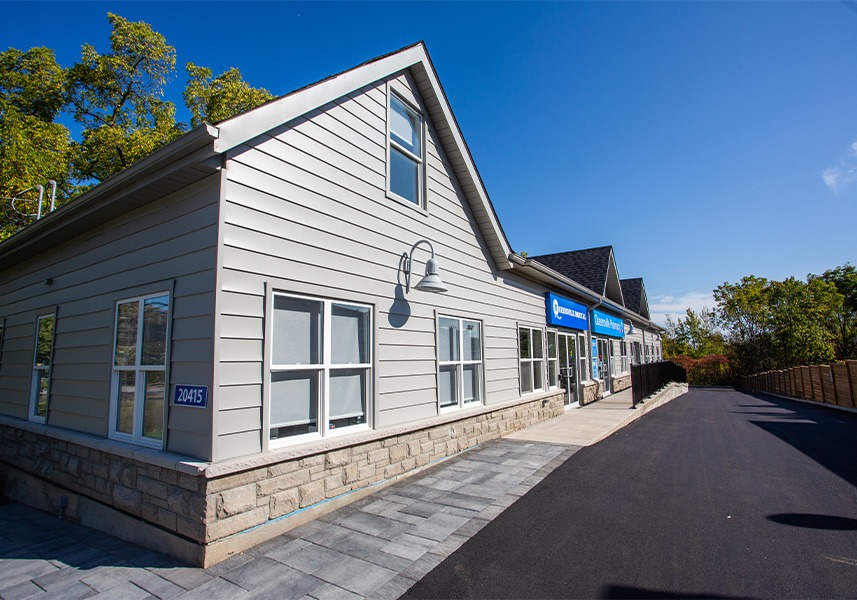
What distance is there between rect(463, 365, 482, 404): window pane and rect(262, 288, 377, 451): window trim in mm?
2807

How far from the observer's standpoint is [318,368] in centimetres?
491

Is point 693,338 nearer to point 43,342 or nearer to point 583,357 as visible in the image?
point 583,357

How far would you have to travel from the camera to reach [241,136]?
13.7 ft

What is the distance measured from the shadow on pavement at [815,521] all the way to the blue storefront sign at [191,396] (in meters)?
5.82

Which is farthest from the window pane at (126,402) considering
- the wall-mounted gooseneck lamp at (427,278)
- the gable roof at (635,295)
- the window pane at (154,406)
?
the gable roof at (635,295)

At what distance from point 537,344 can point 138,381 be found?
8749mm

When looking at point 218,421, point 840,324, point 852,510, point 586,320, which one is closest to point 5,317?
point 218,421

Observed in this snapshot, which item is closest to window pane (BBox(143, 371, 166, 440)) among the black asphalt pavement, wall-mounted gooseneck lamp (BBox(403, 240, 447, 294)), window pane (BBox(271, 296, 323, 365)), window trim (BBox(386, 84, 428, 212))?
window pane (BBox(271, 296, 323, 365))

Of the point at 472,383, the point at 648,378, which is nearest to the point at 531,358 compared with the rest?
the point at 472,383

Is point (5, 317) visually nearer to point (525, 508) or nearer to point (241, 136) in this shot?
point (241, 136)

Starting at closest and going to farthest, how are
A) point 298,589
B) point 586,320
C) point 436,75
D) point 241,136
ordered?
point 298,589, point 241,136, point 436,75, point 586,320

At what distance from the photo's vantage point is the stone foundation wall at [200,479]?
3.76 m

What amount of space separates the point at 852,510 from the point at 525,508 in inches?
137

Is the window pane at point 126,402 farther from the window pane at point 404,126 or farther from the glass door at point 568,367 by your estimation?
the glass door at point 568,367
